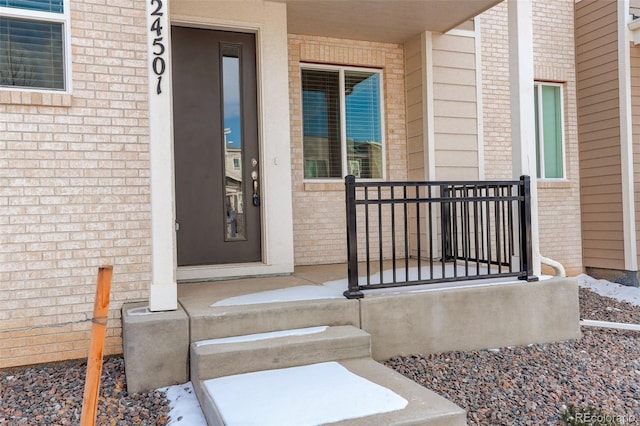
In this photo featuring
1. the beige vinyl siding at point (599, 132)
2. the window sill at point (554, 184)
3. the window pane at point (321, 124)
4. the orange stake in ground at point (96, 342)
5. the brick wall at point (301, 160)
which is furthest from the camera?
the window sill at point (554, 184)

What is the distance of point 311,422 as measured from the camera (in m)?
2.23

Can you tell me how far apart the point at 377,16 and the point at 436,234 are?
A: 2590mm

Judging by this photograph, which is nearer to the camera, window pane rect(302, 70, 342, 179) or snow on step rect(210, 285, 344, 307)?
snow on step rect(210, 285, 344, 307)

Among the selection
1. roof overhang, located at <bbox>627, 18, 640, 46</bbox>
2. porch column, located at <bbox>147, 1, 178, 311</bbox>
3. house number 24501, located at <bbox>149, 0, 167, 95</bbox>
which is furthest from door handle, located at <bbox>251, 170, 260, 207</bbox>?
roof overhang, located at <bbox>627, 18, 640, 46</bbox>

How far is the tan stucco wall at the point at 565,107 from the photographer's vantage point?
6.29 metres

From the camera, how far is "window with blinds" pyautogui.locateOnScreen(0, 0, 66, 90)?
3420 millimetres

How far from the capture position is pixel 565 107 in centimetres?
702

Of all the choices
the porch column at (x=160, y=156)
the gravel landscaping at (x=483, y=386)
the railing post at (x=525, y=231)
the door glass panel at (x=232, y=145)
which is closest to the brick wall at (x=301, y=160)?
the door glass panel at (x=232, y=145)

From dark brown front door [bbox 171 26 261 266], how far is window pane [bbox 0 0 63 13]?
1.18m

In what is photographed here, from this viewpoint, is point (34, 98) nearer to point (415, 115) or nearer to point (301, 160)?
point (301, 160)

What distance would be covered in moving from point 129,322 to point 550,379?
9.66 feet

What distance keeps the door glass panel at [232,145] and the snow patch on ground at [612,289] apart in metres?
4.87

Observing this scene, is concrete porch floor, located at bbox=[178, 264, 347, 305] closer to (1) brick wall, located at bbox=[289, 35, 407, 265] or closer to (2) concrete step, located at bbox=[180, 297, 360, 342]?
(2) concrete step, located at bbox=[180, 297, 360, 342]

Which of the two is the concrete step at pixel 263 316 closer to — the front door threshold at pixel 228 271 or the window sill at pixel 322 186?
the front door threshold at pixel 228 271
